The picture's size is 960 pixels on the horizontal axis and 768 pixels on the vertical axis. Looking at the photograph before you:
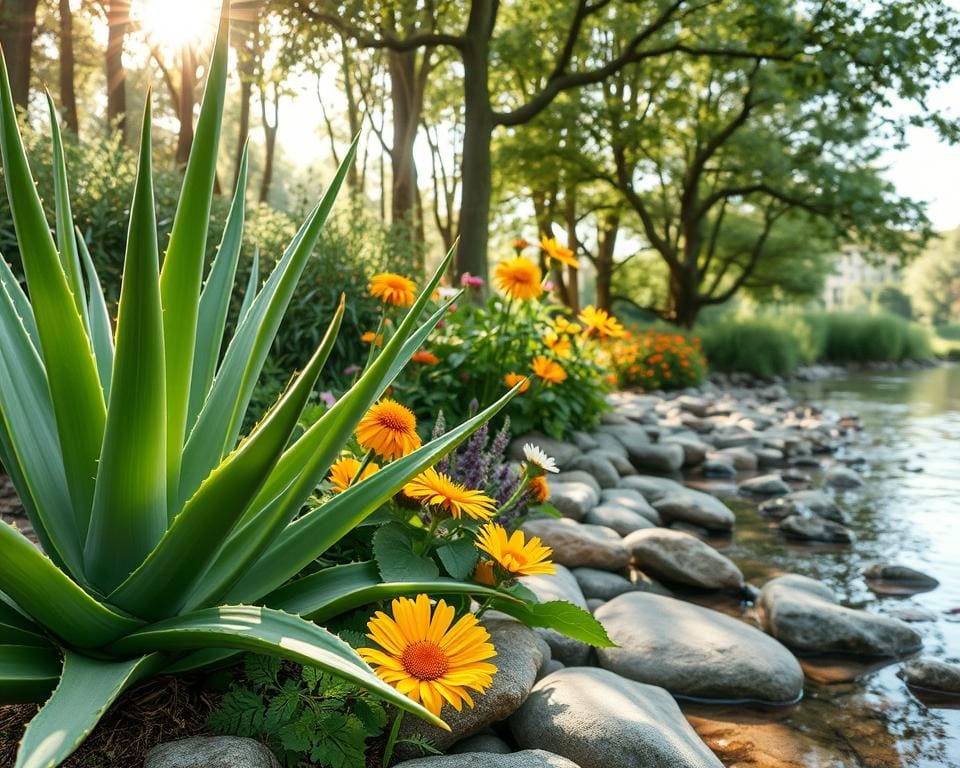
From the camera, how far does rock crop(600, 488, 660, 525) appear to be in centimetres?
448

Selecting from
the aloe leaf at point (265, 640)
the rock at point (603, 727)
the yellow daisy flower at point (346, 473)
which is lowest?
the rock at point (603, 727)

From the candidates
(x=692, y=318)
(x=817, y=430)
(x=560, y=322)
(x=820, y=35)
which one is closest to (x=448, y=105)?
(x=692, y=318)

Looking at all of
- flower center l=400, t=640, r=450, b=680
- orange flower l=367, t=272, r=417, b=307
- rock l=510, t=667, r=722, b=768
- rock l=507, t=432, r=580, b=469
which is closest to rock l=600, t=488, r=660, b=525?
rock l=507, t=432, r=580, b=469

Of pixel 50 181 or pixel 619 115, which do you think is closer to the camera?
pixel 50 181

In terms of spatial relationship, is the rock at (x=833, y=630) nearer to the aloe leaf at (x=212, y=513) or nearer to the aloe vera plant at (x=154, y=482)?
the aloe vera plant at (x=154, y=482)

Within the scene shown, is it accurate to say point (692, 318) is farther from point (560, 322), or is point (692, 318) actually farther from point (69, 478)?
point (69, 478)

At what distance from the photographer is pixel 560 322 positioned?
4.55 m

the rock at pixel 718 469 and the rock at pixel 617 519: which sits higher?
the rock at pixel 617 519

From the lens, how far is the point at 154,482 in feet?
4.33

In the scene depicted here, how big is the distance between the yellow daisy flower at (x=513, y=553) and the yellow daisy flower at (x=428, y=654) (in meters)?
0.26

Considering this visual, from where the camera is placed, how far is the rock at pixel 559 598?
8.23ft

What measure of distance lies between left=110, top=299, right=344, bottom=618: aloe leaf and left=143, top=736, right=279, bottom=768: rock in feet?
0.75

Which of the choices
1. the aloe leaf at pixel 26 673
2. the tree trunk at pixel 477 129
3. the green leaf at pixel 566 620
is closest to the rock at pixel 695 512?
the green leaf at pixel 566 620

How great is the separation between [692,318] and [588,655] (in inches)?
627
